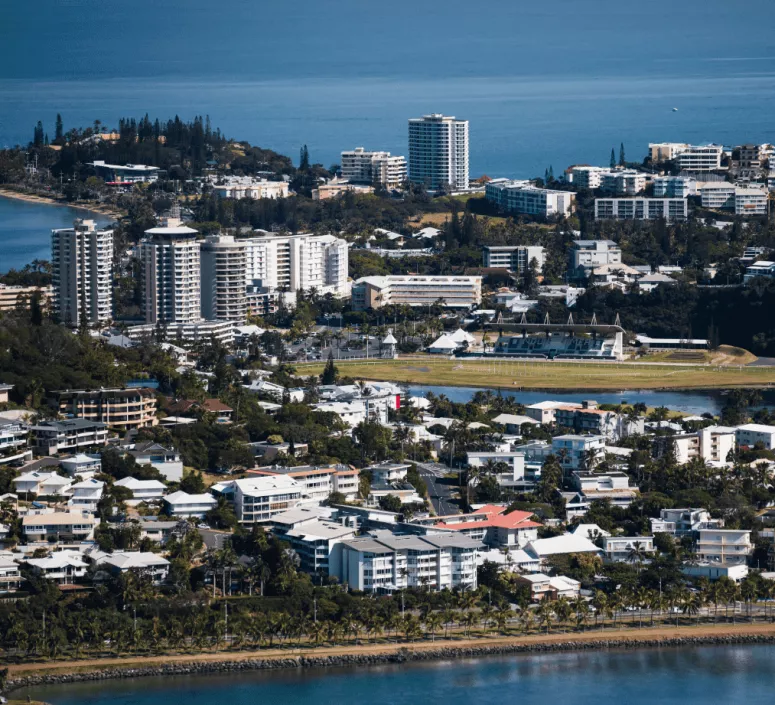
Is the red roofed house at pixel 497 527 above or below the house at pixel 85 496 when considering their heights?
below

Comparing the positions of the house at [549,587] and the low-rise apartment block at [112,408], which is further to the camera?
the low-rise apartment block at [112,408]

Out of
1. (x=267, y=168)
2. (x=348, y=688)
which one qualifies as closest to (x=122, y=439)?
(x=348, y=688)

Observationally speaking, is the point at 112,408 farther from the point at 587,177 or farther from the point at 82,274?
the point at 587,177

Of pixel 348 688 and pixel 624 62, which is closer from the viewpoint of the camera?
pixel 348 688

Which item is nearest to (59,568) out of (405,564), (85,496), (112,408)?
Result: (85,496)

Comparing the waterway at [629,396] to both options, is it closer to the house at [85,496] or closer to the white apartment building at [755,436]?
the white apartment building at [755,436]

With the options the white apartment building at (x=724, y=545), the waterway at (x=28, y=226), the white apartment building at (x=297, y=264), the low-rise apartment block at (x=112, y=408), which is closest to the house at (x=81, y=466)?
the low-rise apartment block at (x=112, y=408)

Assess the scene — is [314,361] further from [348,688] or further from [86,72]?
[86,72]
